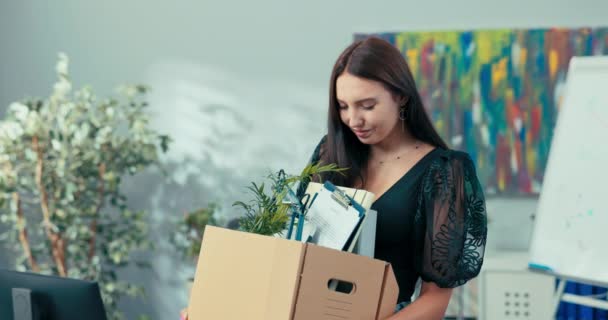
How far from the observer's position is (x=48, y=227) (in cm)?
379

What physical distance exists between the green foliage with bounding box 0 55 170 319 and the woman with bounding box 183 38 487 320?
2229 mm

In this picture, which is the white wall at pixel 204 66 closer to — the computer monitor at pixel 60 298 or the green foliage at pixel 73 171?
the green foliage at pixel 73 171

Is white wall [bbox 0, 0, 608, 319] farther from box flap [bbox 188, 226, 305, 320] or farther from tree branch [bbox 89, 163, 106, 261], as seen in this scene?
box flap [bbox 188, 226, 305, 320]

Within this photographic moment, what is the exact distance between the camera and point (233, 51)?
14.1ft

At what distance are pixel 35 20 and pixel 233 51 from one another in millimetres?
1149

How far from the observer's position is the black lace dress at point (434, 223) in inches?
63.2

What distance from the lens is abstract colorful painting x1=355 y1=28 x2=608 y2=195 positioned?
405cm

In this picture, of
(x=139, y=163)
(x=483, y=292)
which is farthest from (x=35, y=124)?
(x=483, y=292)

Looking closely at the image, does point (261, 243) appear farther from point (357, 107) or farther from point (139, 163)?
point (139, 163)

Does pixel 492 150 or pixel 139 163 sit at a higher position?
pixel 492 150

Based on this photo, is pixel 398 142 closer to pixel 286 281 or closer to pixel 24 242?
pixel 286 281

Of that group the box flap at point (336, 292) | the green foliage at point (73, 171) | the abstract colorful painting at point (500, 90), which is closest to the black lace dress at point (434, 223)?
the box flap at point (336, 292)

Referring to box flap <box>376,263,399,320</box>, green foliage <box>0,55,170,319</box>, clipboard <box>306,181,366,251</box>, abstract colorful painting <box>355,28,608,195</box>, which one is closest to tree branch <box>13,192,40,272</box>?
green foliage <box>0,55,170,319</box>

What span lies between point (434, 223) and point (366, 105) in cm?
29
